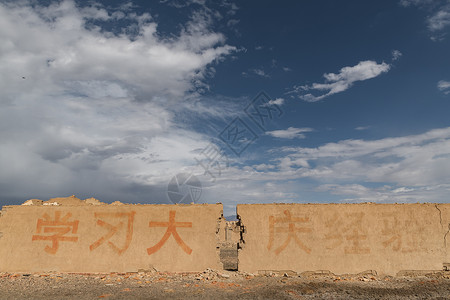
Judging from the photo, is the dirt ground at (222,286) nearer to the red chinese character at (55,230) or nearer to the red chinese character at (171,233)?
the red chinese character at (171,233)

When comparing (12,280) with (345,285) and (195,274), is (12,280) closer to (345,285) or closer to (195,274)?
(195,274)

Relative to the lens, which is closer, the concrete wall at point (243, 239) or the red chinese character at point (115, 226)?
the concrete wall at point (243, 239)

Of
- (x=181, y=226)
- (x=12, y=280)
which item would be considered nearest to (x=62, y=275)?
(x=12, y=280)

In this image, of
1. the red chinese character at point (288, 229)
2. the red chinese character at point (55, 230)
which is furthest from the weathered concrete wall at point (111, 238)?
the red chinese character at point (288, 229)

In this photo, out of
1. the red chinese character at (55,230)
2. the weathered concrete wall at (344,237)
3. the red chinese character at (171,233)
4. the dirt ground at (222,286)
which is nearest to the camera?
the dirt ground at (222,286)

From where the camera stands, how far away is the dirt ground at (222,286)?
7.10m

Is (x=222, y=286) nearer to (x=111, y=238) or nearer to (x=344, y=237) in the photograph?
(x=111, y=238)

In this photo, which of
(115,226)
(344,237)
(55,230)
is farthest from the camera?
(55,230)

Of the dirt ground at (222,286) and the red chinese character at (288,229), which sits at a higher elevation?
the red chinese character at (288,229)

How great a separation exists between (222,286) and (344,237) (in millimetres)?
3995

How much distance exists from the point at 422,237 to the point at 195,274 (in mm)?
6895

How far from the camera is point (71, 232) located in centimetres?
963

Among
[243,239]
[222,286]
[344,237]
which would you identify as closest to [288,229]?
[243,239]

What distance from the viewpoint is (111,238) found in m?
9.50
